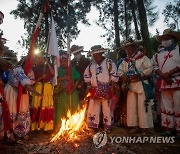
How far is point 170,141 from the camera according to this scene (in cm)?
499

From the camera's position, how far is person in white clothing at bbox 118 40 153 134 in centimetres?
567

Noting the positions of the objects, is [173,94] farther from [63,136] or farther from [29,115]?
[29,115]

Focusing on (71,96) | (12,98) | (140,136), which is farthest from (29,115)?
(140,136)

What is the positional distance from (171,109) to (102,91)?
1617 millimetres

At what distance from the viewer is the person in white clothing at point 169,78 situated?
523 centimetres

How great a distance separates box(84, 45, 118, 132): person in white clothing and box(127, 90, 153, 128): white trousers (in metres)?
0.49

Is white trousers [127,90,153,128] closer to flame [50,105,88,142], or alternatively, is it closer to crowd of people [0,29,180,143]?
crowd of people [0,29,180,143]

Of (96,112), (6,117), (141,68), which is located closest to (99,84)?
(96,112)

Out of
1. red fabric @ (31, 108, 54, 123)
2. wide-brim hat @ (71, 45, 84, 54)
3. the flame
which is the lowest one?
the flame

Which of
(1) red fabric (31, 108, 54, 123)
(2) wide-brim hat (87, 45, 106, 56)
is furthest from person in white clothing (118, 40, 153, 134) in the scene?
(1) red fabric (31, 108, 54, 123)

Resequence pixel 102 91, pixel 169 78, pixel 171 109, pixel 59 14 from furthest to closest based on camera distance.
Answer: pixel 59 14 < pixel 102 91 < pixel 171 109 < pixel 169 78

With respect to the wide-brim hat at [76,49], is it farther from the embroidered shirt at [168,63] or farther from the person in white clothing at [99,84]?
the embroidered shirt at [168,63]

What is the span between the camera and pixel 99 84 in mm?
6043

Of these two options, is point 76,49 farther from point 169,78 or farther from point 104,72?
point 169,78
